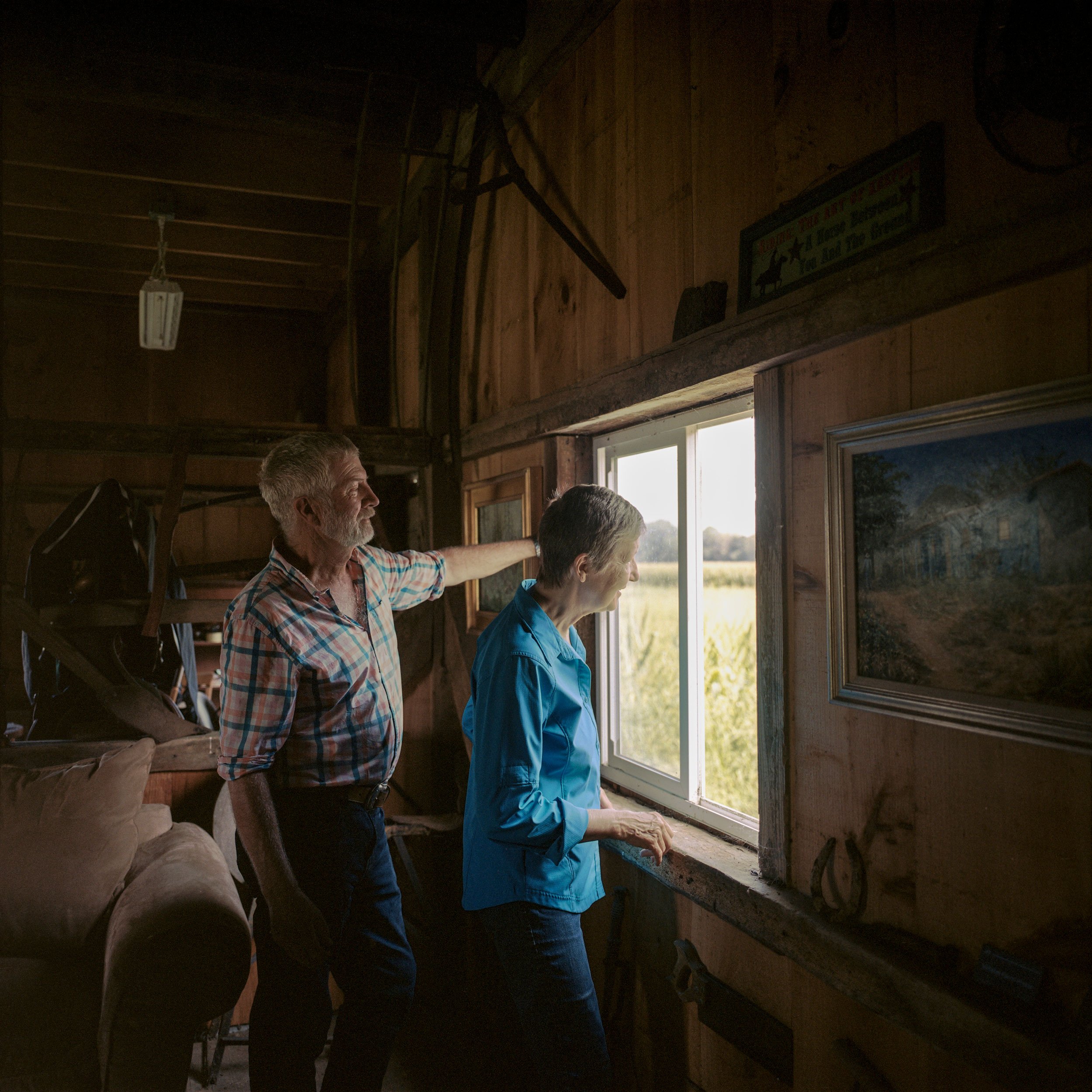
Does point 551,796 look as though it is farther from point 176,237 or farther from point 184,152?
point 176,237

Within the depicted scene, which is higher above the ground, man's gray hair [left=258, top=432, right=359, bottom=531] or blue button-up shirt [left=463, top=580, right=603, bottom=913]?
man's gray hair [left=258, top=432, right=359, bottom=531]

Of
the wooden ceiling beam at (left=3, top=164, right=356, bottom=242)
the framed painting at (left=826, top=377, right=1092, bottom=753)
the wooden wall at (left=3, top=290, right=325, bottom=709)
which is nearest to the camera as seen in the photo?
the framed painting at (left=826, top=377, right=1092, bottom=753)

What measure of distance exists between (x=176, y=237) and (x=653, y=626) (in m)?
3.88

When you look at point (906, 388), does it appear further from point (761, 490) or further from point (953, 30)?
point (953, 30)

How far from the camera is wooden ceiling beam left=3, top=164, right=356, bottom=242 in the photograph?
384 centimetres

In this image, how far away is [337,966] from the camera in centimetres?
184

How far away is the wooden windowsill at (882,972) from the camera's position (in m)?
0.97

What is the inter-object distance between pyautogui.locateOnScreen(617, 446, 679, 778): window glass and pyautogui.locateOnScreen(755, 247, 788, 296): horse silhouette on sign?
57 centimetres

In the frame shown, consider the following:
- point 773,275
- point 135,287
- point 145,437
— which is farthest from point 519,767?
point 135,287

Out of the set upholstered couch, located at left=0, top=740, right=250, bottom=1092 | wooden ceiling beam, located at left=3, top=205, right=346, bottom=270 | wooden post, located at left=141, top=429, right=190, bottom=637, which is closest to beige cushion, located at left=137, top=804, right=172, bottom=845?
upholstered couch, located at left=0, top=740, right=250, bottom=1092

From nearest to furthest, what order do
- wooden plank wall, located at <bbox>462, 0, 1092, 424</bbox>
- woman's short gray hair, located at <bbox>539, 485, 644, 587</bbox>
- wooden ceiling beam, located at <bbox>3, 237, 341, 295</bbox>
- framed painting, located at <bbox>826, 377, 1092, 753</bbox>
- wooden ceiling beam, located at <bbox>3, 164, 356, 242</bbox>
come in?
framed painting, located at <bbox>826, 377, 1092, 753</bbox>, wooden plank wall, located at <bbox>462, 0, 1092, 424</bbox>, woman's short gray hair, located at <bbox>539, 485, 644, 587</bbox>, wooden ceiling beam, located at <bbox>3, 164, 356, 242</bbox>, wooden ceiling beam, located at <bbox>3, 237, 341, 295</bbox>

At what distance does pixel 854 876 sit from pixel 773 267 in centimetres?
106

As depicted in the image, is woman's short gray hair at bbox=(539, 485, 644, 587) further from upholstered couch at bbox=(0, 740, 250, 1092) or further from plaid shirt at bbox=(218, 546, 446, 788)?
upholstered couch at bbox=(0, 740, 250, 1092)

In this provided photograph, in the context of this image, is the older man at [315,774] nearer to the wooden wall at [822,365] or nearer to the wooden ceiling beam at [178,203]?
the wooden wall at [822,365]
